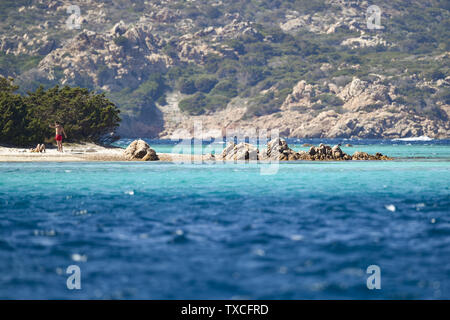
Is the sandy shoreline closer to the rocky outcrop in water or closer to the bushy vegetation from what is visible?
the rocky outcrop in water

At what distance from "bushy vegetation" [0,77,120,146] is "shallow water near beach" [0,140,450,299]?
108 feet

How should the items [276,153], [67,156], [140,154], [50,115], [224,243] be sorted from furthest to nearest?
Answer: [50,115], [276,153], [140,154], [67,156], [224,243]

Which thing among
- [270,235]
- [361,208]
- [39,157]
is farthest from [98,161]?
[270,235]

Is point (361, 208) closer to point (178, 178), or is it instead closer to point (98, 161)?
point (178, 178)

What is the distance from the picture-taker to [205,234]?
15742mm

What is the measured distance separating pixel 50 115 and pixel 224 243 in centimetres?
5548

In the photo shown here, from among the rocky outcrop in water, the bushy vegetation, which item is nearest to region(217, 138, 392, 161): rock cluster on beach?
the rocky outcrop in water

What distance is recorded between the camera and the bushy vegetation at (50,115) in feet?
191

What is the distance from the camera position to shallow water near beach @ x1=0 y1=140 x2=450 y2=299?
36.4ft

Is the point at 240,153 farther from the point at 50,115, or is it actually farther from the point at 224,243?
the point at 224,243

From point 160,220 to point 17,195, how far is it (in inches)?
397

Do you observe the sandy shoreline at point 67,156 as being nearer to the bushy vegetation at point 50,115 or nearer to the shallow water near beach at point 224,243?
the bushy vegetation at point 50,115

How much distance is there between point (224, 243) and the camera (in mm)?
14500

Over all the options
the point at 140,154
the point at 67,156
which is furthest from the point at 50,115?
the point at 140,154
